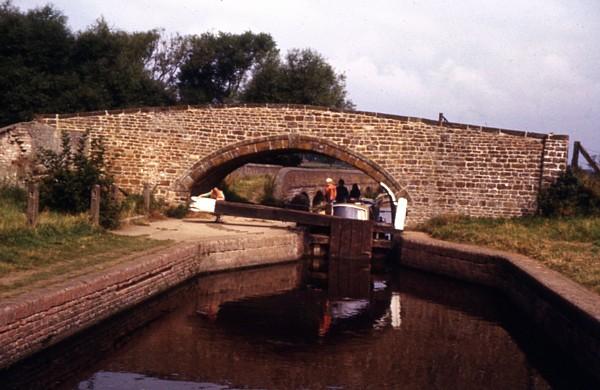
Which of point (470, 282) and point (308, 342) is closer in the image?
point (308, 342)

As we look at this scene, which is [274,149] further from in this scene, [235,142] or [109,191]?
[109,191]

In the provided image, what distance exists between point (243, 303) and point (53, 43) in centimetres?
1772

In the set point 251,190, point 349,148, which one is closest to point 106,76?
point 251,190

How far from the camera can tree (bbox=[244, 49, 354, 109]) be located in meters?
34.1

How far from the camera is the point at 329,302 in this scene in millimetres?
12398

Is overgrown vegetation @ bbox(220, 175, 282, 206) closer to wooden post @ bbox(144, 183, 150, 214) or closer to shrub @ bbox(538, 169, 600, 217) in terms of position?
wooden post @ bbox(144, 183, 150, 214)

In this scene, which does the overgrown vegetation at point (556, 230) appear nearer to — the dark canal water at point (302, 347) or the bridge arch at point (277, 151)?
the dark canal water at point (302, 347)

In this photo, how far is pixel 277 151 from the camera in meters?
19.1

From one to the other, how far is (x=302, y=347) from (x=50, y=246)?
407 cm

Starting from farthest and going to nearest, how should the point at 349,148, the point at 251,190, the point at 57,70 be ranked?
1. the point at 57,70
2. the point at 251,190
3. the point at 349,148

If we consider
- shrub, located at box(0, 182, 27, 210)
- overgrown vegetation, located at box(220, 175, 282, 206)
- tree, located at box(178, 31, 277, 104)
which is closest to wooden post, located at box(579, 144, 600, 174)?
overgrown vegetation, located at box(220, 175, 282, 206)

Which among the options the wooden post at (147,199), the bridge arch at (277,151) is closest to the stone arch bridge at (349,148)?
the bridge arch at (277,151)

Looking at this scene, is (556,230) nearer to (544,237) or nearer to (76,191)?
(544,237)

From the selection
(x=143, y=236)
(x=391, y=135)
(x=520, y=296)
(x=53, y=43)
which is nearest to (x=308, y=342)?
(x=520, y=296)
